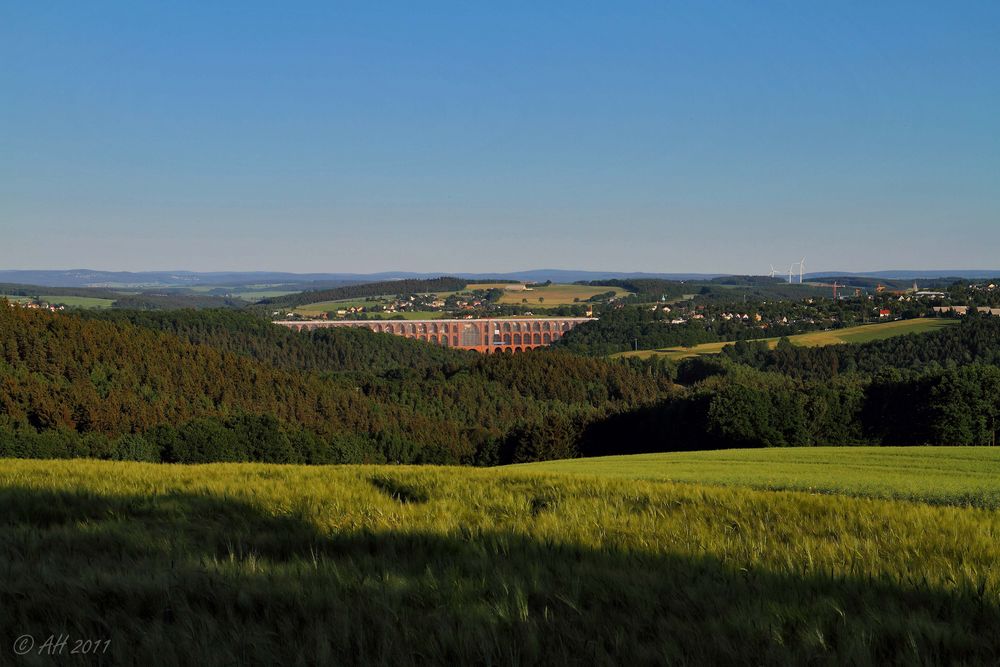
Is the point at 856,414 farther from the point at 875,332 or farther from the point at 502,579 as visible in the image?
the point at 875,332

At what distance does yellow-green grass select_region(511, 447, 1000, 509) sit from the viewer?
14.9 m

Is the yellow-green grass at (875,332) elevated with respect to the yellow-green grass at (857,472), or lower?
lower

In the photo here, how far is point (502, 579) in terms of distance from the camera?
522 centimetres

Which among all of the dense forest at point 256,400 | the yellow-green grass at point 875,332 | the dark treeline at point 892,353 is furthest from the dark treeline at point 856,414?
the yellow-green grass at point 875,332

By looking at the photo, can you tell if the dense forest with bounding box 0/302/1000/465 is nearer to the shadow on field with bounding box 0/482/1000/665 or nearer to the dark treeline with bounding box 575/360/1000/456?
the dark treeline with bounding box 575/360/1000/456

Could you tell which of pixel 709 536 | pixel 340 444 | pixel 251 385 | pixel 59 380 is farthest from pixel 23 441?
pixel 709 536

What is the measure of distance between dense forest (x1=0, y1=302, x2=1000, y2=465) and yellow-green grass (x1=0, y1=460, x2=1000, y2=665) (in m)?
63.7

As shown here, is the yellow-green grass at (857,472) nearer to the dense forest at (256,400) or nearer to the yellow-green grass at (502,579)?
the yellow-green grass at (502,579)

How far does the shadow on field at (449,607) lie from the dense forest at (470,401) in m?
65.8

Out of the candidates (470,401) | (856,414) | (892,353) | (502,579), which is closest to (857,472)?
(502,579)

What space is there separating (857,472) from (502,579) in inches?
836

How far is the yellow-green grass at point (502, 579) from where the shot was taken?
4.10 meters

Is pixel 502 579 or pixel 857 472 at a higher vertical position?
pixel 502 579

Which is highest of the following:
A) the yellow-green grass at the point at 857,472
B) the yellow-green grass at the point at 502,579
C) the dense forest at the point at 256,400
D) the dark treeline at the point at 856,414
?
the yellow-green grass at the point at 502,579
